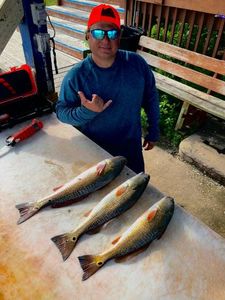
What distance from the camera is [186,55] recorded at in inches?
213

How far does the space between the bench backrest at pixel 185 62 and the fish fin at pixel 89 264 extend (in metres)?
4.29

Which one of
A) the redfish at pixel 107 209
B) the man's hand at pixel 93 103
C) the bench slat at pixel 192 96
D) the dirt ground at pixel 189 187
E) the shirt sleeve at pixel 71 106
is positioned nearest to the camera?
the redfish at pixel 107 209

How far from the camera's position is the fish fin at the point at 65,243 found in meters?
1.69

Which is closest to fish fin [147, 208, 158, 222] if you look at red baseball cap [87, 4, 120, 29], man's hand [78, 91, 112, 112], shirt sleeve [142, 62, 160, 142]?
man's hand [78, 91, 112, 112]

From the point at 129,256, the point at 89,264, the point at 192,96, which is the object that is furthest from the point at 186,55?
the point at 89,264

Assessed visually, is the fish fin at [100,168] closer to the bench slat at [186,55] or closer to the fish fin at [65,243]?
the fish fin at [65,243]

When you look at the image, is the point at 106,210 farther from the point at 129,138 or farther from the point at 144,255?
the point at 129,138

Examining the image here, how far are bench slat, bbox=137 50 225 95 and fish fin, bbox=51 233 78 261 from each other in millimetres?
4260

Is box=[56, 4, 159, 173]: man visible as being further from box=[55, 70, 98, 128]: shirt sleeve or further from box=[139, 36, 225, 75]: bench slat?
box=[139, 36, 225, 75]: bench slat

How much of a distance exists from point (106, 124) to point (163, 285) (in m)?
1.58

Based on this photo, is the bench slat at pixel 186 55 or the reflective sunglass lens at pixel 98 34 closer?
the reflective sunglass lens at pixel 98 34

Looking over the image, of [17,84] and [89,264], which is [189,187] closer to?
[17,84]

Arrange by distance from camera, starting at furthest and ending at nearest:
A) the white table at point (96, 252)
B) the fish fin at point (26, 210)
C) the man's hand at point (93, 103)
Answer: the man's hand at point (93, 103)
the fish fin at point (26, 210)
the white table at point (96, 252)

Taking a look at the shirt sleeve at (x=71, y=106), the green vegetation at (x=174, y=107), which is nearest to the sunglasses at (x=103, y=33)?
the shirt sleeve at (x=71, y=106)
